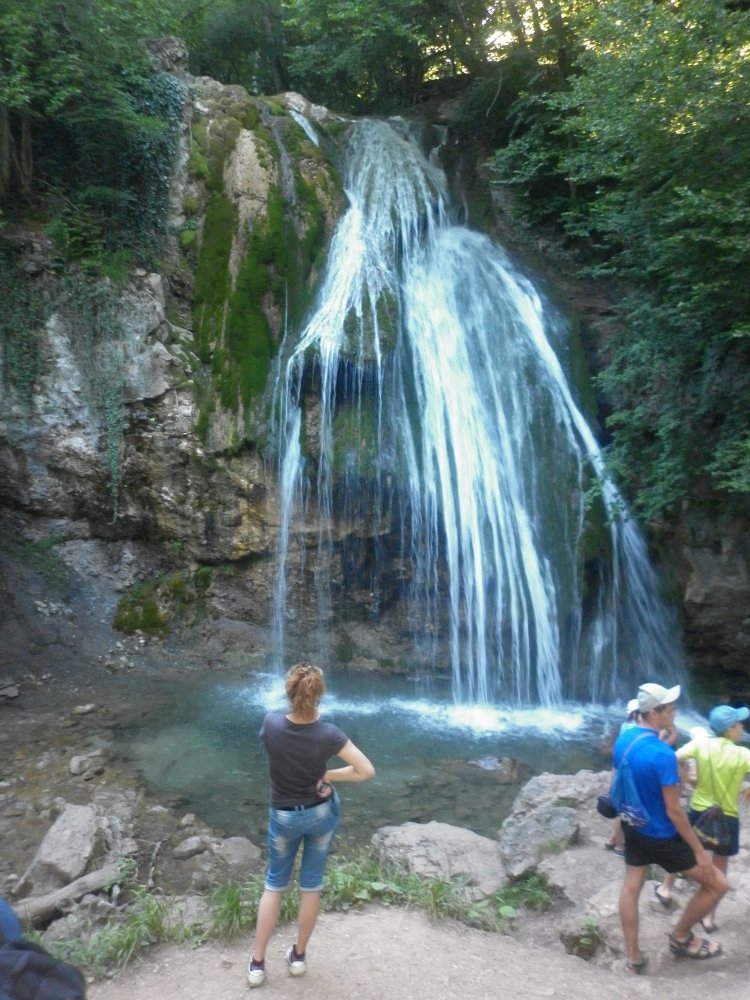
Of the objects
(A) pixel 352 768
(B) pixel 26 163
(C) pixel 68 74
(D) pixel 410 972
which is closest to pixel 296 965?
(D) pixel 410 972

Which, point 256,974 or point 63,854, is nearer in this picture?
point 256,974

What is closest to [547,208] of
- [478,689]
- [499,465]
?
[499,465]

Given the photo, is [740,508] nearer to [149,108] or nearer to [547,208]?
[547,208]

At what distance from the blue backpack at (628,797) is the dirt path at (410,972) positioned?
76 cm

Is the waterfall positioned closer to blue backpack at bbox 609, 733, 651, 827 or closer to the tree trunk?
the tree trunk

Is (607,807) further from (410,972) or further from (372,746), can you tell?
(372,746)

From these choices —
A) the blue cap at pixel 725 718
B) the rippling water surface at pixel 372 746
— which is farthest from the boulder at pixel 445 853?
the blue cap at pixel 725 718

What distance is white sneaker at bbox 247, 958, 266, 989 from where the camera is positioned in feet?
11.3

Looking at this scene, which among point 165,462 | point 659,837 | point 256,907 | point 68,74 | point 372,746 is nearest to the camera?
point 659,837

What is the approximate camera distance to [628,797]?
11.9 feet

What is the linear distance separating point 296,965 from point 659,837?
1.73 meters

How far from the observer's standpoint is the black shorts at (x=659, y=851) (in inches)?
141

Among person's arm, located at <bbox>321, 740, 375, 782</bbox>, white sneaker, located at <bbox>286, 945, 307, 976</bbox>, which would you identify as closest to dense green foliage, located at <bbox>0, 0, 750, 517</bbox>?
person's arm, located at <bbox>321, 740, 375, 782</bbox>

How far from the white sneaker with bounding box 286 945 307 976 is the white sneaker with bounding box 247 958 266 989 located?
0.41 ft
